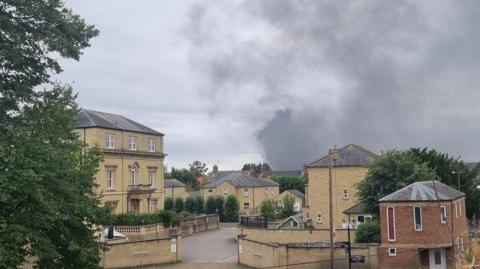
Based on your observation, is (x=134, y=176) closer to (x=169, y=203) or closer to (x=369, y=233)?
(x=369, y=233)

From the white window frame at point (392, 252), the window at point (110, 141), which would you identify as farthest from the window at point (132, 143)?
the white window frame at point (392, 252)

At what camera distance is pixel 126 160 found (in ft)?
188

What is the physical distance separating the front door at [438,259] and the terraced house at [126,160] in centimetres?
2958

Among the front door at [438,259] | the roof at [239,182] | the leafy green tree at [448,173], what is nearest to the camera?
the front door at [438,259]

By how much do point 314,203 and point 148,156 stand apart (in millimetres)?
18560

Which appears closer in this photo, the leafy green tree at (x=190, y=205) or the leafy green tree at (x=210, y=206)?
the leafy green tree at (x=210, y=206)

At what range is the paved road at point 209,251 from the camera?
131ft

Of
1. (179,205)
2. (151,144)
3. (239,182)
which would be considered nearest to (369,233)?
(151,144)

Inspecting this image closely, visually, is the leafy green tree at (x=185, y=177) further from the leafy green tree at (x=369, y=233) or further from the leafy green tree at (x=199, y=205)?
the leafy green tree at (x=369, y=233)

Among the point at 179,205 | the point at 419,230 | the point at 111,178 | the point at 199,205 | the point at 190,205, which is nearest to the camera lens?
the point at 419,230

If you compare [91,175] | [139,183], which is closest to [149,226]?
[139,183]

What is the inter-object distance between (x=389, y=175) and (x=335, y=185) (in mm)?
15510

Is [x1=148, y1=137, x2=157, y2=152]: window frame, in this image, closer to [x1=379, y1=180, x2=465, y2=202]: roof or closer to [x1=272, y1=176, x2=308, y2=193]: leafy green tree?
[x1=379, y1=180, x2=465, y2=202]: roof

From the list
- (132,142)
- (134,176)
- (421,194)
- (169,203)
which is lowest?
(169,203)
